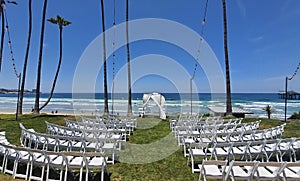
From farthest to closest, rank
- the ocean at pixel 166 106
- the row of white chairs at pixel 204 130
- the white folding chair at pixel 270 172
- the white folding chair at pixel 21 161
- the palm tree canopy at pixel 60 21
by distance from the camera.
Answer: the ocean at pixel 166 106
the palm tree canopy at pixel 60 21
the row of white chairs at pixel 204 130
the white folding chair at pixel 21 161
the white folding chair at pixel 270 172

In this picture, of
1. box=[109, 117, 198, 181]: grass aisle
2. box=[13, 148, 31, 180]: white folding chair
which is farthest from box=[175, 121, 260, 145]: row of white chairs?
box=[13, 148, 31, 180]: white folding chair

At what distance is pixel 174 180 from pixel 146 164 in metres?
1.23

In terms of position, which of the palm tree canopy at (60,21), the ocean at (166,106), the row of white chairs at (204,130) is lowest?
the ocean at (166,106)

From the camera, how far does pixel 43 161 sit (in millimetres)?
4910

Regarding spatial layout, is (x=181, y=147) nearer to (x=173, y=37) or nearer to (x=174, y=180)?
(x=174, y=180)

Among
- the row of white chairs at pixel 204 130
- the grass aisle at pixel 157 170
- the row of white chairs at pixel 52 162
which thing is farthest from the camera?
the row of white chairs at pixel 204 130

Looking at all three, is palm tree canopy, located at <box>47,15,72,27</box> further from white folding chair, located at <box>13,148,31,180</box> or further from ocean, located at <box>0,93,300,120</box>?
white folding chair, located at <box>13,148,31,180</box>

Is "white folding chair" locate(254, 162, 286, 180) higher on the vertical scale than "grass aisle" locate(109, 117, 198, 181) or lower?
higher

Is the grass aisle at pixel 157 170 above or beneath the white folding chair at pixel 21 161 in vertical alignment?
beneath

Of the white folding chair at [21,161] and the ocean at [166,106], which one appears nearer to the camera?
the white folding chair at [21,161]

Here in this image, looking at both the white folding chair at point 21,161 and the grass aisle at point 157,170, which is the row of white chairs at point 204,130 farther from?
the white folding chair at point 21,161

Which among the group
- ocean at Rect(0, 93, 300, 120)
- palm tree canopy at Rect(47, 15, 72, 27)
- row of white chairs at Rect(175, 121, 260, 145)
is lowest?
ocean at Rect(0, 93, 300, 120)

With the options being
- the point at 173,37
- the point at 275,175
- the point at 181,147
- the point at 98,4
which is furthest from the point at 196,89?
the point at 275,175

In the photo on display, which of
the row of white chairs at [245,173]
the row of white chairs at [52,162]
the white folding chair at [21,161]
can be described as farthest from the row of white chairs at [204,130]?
the white folding chair at [21,161]
